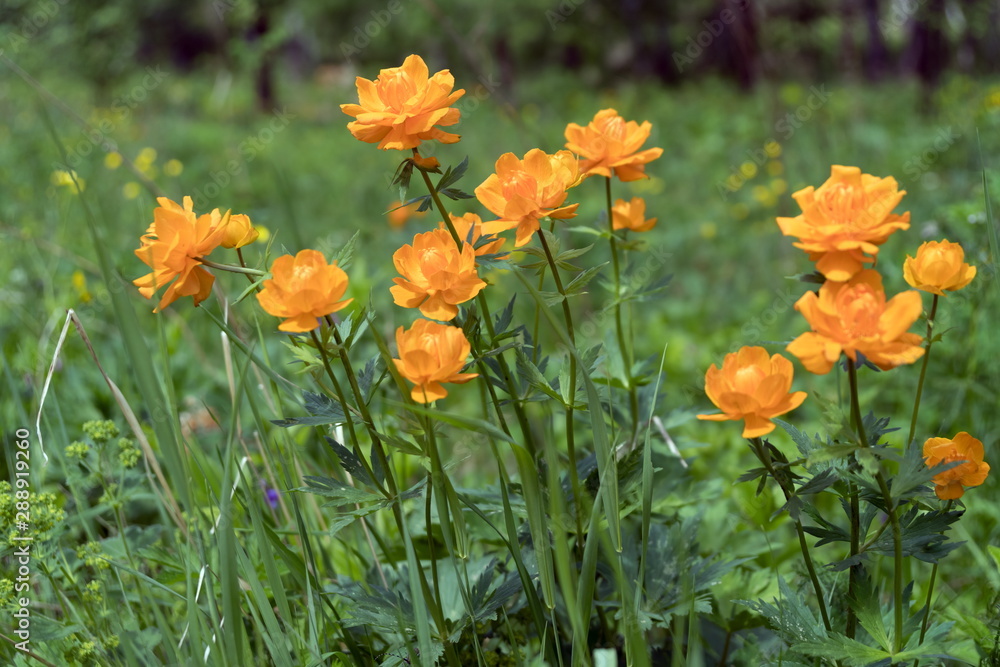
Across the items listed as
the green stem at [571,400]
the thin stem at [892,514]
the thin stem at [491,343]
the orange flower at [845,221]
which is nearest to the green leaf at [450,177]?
the thin stem at [491,343]

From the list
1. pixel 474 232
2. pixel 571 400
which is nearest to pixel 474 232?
pixel 474 232

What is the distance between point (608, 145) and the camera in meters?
0.97

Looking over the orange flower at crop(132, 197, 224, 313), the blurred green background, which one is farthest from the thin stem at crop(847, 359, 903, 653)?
the orange flower at crop(132, 197, 224, 313)

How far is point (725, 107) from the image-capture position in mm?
9344

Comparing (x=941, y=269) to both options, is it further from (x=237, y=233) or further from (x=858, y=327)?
(x=237, y=233)

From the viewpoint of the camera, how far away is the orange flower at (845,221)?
711 millimetres

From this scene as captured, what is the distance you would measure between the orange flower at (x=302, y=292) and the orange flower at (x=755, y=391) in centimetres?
38

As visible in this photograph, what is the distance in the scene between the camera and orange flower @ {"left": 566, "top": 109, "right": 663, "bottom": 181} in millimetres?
970

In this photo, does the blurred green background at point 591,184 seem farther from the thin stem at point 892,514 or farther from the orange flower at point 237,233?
the thin stem at point 892,514

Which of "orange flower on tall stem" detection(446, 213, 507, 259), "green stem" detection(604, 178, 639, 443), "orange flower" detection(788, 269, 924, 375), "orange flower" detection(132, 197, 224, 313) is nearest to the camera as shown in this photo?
"orange flower" detection(788, 269, 924, 375)

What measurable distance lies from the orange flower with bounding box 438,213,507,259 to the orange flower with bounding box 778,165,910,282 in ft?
1.09

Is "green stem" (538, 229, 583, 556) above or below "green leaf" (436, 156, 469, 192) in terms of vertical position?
below

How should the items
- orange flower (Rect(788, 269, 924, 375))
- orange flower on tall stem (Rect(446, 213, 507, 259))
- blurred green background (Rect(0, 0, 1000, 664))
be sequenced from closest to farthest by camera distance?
orange flower (Rect(788, 269, 924, 375)) → orange flower on tall stem (Rect(446, 213, 507, 259)) → blurred green background (Rect(0, 0, 1000, 664))

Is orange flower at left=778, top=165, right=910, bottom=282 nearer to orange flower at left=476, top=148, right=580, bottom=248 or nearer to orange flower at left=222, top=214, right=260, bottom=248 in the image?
orange flower at left=476, top=148, right=580, bottom=248
